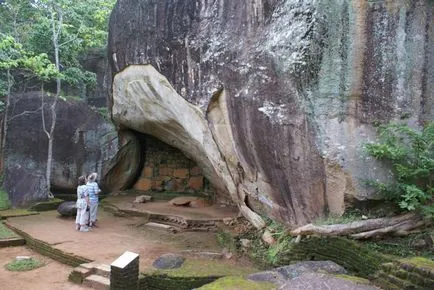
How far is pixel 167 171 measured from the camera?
44.6ft

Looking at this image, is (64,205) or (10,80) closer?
(64,205)

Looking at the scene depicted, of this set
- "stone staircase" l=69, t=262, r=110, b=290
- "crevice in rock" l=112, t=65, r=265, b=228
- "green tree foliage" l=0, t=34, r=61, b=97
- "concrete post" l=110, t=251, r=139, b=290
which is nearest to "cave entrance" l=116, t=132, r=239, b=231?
"crevice in rock" l=112, t=65, r=265, b=228

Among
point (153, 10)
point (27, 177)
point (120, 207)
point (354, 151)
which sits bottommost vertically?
point (120, 207)

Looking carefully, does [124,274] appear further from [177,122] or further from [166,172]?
[166,172]

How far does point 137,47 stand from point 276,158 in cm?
485

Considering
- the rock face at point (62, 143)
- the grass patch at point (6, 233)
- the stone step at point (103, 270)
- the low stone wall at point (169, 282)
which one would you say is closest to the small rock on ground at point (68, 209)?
the grass patch at point (6, 233)

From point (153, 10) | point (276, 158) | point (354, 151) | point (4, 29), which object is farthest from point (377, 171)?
point (4, 29)

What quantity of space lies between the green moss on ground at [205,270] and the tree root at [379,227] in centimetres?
161

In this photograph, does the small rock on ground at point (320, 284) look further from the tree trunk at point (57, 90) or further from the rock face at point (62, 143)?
the rock face at point (62, 143)

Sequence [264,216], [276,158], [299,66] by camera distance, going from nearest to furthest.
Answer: [299,66], [276,158], [264,216]

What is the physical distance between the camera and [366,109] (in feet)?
18.3

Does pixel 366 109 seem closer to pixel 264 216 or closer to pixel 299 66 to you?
pixel 299 66

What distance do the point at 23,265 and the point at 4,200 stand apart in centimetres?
456

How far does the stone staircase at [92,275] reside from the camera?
6.48 m
